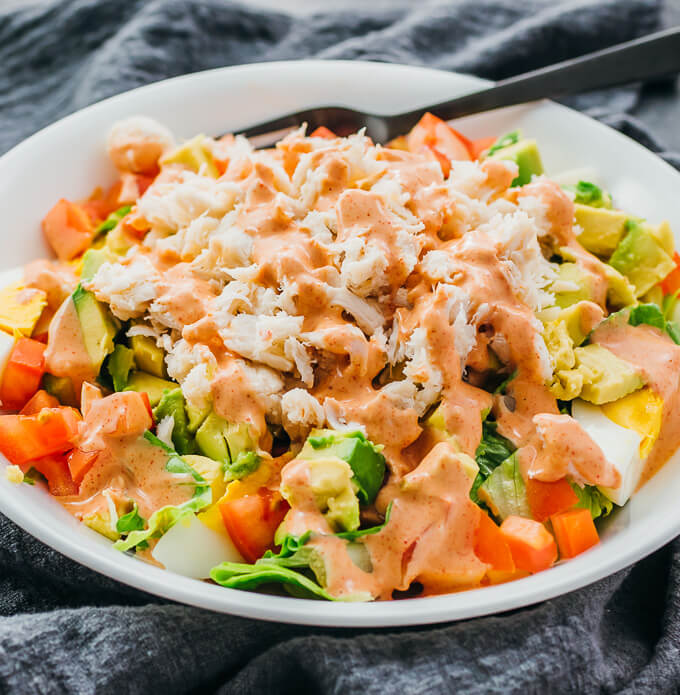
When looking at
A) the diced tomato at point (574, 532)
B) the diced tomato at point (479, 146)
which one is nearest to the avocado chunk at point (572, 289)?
the diced tomato at point (574, 532)

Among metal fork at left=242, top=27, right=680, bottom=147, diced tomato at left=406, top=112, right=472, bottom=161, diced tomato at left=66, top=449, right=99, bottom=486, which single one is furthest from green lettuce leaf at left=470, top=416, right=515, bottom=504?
metal fork at left=242, top=27, right=680, bottom=147

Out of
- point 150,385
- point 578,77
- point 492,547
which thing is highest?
point 578,77

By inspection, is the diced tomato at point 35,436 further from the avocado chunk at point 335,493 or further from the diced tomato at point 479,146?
the diced tomato at point 479,146

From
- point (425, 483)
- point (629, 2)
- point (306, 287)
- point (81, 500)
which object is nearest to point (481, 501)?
point (425, 483)

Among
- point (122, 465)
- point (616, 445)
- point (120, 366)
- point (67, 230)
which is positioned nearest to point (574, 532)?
point (616, 445)

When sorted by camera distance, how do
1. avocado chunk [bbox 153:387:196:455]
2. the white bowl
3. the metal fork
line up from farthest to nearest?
1. the metal fork
2. avocado chunk [bbox 153:387:196:455]
3. the white bowl

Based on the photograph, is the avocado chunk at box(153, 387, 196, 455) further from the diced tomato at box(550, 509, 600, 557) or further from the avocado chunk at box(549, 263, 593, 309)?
the avocado chunk at box(549, 263, 593, 309)

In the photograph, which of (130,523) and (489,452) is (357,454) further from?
(130,523)
